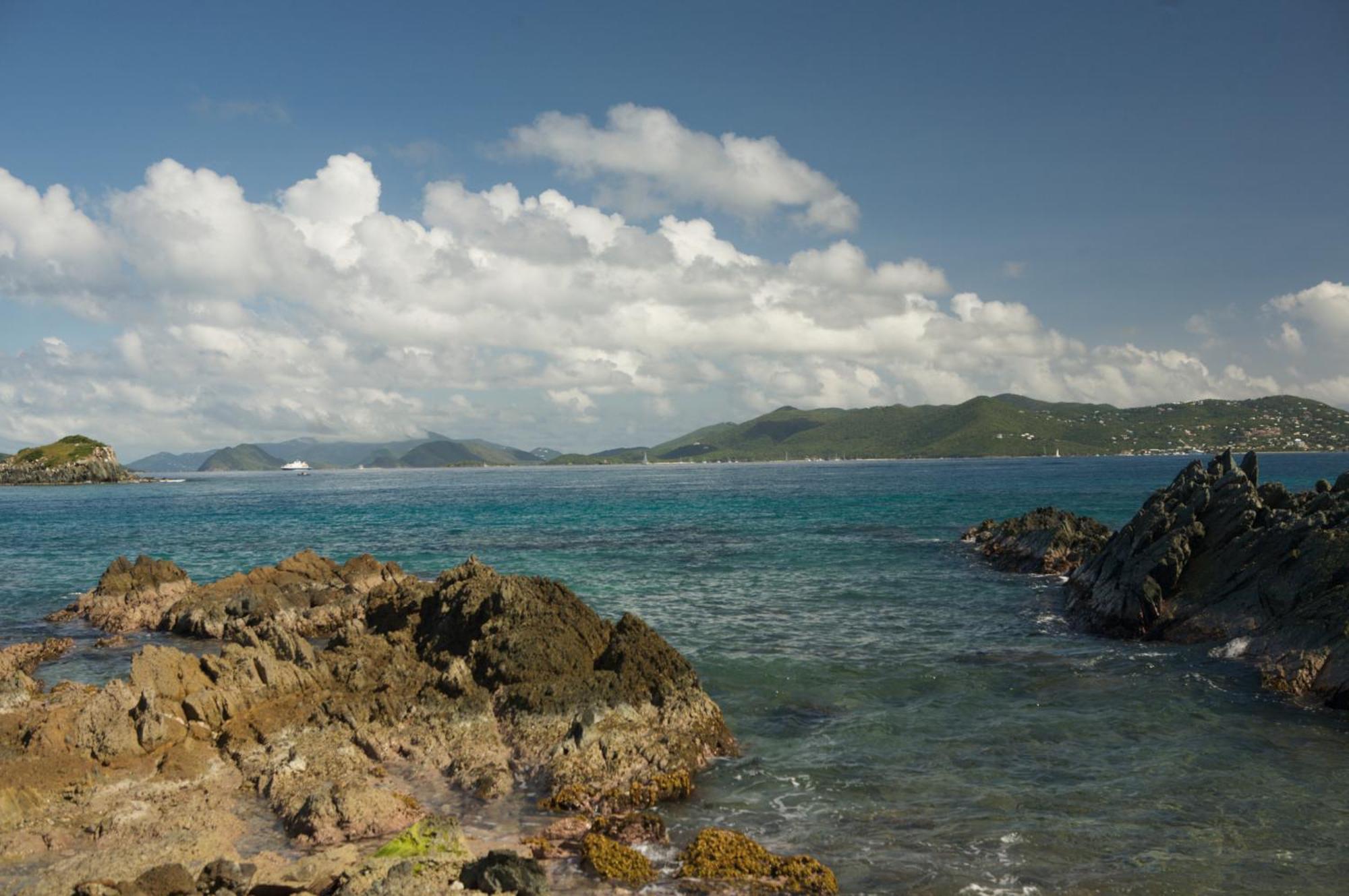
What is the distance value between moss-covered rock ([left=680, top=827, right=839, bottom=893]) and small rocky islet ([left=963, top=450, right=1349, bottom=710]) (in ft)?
56.7

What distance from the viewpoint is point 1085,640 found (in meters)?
29.3

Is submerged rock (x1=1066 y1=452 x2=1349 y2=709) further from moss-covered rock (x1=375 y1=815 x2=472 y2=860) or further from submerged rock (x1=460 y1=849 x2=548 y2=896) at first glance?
moss-covered rock (x1=375 y1=815 x2=472 y2=860)

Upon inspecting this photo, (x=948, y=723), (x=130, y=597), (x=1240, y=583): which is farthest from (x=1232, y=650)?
(x=130, y=597)

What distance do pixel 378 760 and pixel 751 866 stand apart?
9211 millimetres

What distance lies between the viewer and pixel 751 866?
12633 mm

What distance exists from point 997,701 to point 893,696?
2877mm

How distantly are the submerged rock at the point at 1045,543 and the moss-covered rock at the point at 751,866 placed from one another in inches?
1475

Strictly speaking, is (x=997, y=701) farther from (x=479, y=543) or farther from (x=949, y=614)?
(x=479, y=543)

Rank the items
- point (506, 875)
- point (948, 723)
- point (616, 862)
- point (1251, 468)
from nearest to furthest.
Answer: point (506, 875) → point (616, 862) → point (948, 723) → point (1251, 468)

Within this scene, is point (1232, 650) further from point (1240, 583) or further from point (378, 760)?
point (378, 760)

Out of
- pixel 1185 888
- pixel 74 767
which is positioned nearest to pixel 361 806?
pixel 74 767

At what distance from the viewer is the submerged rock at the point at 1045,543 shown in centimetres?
4612

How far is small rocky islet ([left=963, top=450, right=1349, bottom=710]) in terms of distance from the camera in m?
23.0

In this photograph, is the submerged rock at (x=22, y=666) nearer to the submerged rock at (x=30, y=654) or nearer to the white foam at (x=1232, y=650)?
the submerged rock at (x=30, y=654)
